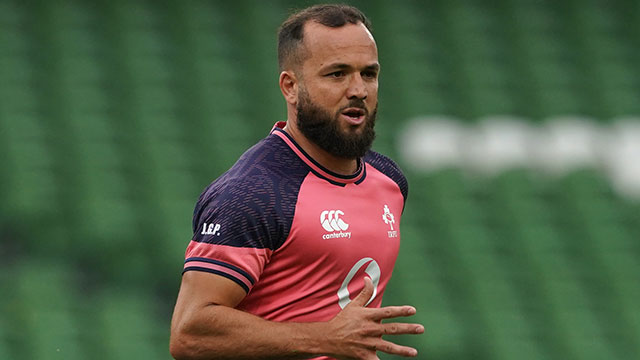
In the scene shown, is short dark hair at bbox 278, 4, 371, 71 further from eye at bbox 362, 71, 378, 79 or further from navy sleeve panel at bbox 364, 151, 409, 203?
navy sleeve panel at bbox 364, 151, 409, 203

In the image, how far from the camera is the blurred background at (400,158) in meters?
7.82

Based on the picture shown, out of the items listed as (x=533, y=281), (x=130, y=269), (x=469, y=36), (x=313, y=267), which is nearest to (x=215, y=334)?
(x=313, y=267)

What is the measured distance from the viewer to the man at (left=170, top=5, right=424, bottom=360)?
2.80 meters

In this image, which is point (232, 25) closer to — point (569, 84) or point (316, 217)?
point (569, 84)

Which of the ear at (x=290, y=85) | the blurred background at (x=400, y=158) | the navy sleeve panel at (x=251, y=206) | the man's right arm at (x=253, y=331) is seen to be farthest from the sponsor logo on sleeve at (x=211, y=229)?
the blurred background at (x=400, y=158)

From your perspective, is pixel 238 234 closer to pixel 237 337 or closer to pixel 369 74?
pixel 237 337

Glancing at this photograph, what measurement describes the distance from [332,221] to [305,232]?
0.11 m

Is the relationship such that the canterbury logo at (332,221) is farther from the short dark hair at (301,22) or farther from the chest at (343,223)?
the short dark hair at (301,22)

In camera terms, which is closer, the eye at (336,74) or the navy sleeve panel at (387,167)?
the eye at (336,74)

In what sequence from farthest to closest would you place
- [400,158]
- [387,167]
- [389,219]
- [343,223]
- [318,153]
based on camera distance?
[400,158] < [387,167] < [389,219] < [318,153] < [343,223]

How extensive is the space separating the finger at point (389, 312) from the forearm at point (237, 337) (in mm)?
153

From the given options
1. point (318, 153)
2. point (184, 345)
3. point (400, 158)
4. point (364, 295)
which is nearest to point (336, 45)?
point (318, 153)

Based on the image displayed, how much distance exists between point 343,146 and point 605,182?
6.79m

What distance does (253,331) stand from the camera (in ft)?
9.18
